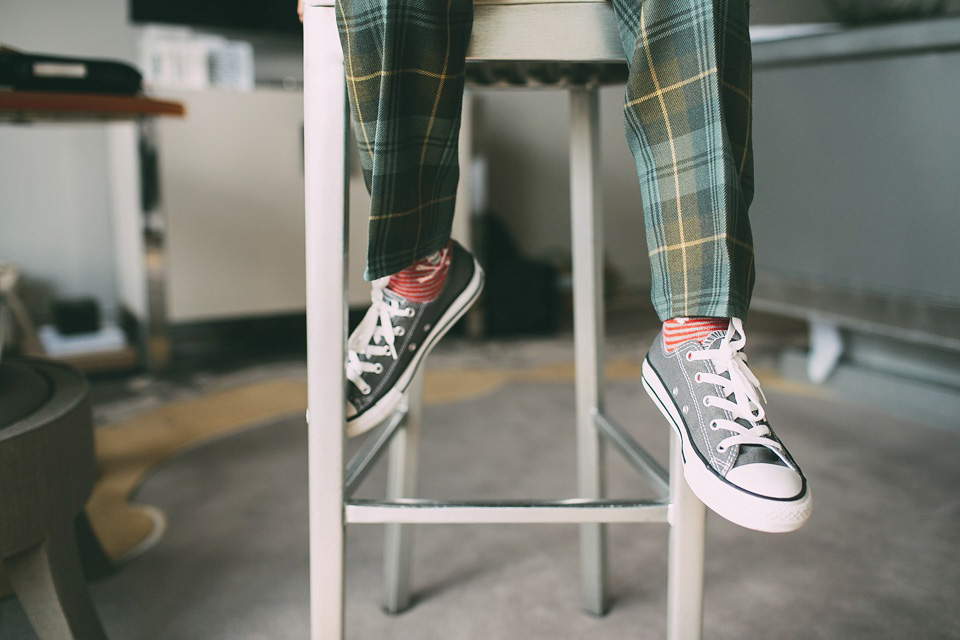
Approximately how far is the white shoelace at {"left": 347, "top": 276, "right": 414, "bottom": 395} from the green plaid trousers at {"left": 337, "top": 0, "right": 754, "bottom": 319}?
3.0 inches

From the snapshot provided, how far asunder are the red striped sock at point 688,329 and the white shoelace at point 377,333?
8.3 inches

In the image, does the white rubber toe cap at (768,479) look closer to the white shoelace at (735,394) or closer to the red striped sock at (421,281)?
the white shoelace at (735,394)

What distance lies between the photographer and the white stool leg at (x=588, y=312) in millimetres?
812

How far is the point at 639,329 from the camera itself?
237 cm

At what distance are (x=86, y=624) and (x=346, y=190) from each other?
506mm

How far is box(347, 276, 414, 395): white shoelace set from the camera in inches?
24.2

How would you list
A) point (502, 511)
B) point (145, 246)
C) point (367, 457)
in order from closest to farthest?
point (502, 511) < point (367, 457) < point (145, 246)

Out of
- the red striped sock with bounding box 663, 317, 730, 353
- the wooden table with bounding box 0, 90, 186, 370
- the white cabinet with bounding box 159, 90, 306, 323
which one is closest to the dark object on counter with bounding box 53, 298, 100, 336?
the wooden table with bounding box 0, 90, 186, 370

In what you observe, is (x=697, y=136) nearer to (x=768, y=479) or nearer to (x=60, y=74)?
(x=768, y=479)

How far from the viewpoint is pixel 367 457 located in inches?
27.6

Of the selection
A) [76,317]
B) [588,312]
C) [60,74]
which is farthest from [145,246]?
[588,312]

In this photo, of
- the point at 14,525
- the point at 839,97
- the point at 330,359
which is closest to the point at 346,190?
the point at 330,359

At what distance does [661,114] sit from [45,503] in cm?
62

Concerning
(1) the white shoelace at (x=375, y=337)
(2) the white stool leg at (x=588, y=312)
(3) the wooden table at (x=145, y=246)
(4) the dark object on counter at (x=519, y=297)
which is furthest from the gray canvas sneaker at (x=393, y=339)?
(4) the dark object on counter at (x=519, y=297)
